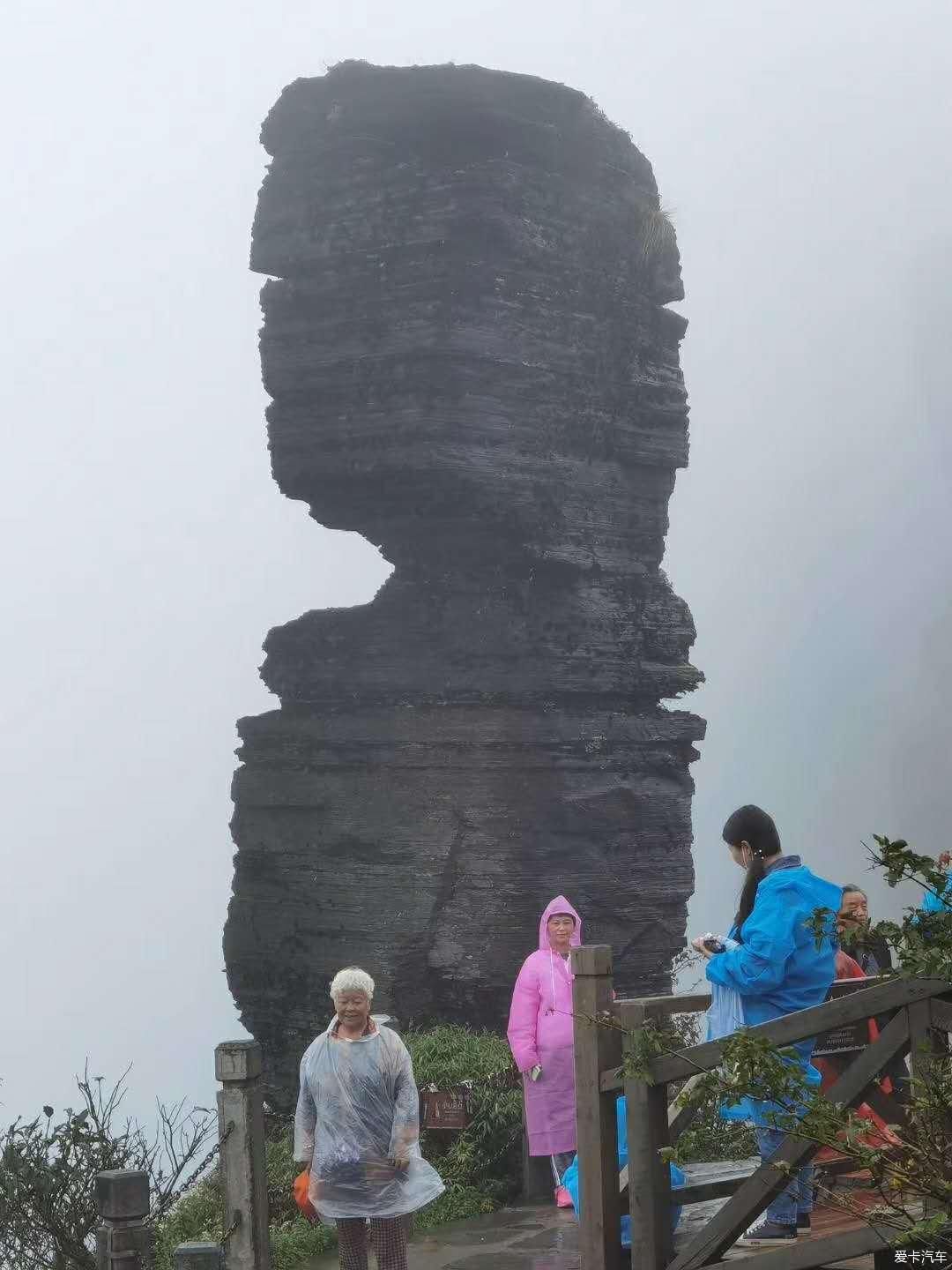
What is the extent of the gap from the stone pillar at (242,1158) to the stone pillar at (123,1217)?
3.11 ft

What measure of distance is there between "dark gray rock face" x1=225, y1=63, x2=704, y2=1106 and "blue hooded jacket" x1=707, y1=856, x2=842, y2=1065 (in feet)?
26.0

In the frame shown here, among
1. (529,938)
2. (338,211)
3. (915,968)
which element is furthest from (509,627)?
(915,968)

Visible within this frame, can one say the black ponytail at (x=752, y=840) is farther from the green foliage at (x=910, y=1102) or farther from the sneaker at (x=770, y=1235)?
the green foliage at (x=910, y=1102)

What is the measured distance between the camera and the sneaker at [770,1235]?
5719 mm

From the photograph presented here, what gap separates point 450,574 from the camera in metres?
14.4

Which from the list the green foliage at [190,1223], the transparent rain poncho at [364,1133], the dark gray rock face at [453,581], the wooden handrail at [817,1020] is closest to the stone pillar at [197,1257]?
the transparent rain poncho at [364,1133]

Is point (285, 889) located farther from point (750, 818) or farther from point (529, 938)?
point (750, 818)

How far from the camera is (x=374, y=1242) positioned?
665 centimetres

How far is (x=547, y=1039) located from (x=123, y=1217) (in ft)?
11.6

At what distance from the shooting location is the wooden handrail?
15.7ft

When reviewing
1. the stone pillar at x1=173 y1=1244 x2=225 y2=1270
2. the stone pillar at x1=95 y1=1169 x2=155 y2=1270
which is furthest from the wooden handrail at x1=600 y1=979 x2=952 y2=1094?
the stone pillar at x1=95 y1=1169 x2=155 y2=1270

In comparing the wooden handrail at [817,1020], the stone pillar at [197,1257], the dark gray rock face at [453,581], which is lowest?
the stone pillar at [197,1257]

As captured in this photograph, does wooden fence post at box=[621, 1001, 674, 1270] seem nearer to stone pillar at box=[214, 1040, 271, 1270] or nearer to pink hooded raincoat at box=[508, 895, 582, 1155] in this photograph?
stone pillar at box=[214, 1040, 271, 1270]

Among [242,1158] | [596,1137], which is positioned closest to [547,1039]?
[242,1158]
